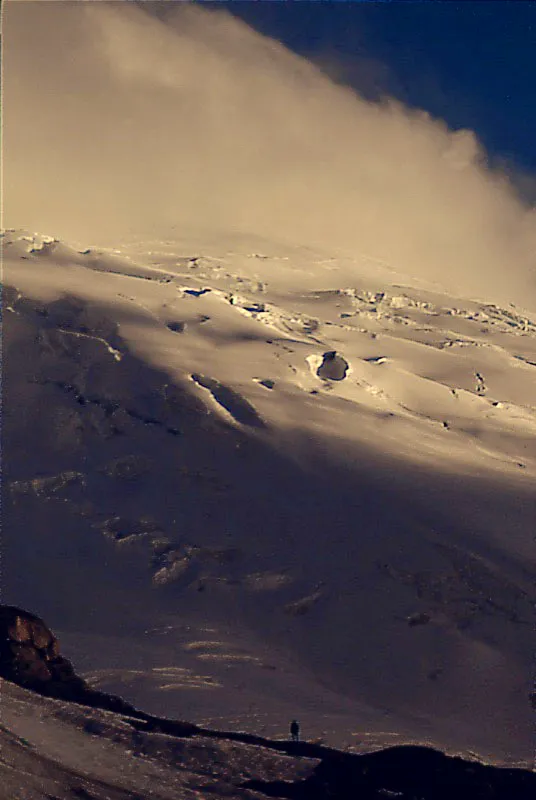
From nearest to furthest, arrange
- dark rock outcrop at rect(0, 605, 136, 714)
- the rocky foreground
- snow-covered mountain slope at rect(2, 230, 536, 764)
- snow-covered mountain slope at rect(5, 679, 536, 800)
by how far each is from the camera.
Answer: snow-covered mountain slope at rect(5, 679, 536, 800) < the rocky foreground < dark rock outcrop at rect(0, 605, 136, 714) < snow-covered mountain slope at rect(2, 230, 536, 764)

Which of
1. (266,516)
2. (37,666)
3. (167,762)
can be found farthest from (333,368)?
(167,762)

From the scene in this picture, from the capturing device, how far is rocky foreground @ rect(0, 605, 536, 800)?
3044 centimetres

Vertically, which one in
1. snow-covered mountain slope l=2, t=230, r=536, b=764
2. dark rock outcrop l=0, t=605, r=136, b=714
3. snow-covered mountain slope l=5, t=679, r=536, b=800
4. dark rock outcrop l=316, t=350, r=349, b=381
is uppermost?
dark rock outcrop l=316, t=350, r=349, b=381

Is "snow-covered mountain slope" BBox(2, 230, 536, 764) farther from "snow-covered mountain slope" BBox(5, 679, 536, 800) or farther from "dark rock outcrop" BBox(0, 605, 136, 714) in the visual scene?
"snow-covered mountain slope" BBox(5, 679, 536, 800)

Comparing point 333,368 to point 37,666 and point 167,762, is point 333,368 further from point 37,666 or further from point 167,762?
point 167,762

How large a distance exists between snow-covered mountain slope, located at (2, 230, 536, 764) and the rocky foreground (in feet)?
14.6

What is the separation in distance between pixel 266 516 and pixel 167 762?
31.2m

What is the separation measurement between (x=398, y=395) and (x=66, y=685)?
5244 cm

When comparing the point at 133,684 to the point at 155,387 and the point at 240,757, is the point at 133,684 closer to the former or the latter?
the point at 240,757

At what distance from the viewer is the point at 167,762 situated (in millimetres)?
32594

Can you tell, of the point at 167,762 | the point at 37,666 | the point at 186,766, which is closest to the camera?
the point at 186,766

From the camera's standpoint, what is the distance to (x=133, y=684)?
44.2 meters

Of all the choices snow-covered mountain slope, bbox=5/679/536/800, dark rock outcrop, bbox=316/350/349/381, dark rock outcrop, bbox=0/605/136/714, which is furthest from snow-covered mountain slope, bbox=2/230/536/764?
snow-covered mountain slope, bbox=5/679/536/800

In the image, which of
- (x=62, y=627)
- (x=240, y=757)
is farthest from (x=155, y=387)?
(x=240, y=757)
